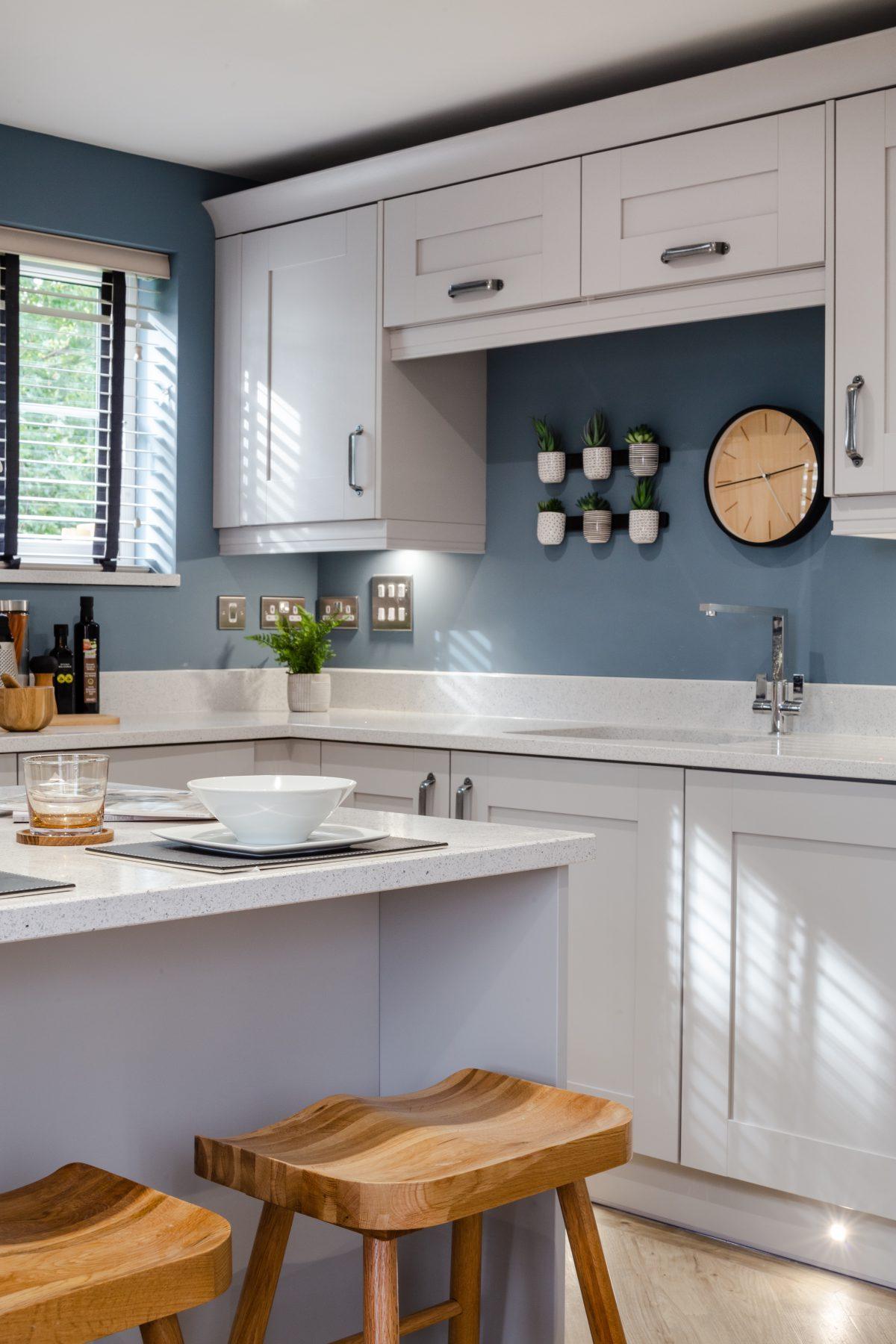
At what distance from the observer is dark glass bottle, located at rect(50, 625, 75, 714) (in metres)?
3.54

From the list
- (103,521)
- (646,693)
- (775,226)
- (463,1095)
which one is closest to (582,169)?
(775,226)

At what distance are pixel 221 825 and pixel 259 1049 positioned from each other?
10.7 inches

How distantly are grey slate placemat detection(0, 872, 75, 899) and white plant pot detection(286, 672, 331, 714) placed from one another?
8.21 ft

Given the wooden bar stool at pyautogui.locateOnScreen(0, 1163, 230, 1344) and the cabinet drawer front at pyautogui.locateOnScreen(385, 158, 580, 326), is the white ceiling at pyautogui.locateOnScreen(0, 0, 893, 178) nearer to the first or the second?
the cabinet drawer front at pyautogui.locateOnScreen(385, 158, 580, 326)

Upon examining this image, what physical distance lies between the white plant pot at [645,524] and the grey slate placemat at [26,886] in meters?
2.33

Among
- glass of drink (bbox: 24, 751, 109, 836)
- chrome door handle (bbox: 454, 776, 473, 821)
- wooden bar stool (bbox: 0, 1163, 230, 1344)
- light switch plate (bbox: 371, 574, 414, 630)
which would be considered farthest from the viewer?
light switch plate (bbox: 371, 574, 414, 630)

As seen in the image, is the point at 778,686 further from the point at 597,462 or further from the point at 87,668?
the point at 87,668

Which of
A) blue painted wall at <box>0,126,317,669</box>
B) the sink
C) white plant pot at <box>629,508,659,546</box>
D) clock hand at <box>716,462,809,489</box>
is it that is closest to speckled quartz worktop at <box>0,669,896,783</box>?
the sink

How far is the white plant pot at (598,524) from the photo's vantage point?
3.45 meters

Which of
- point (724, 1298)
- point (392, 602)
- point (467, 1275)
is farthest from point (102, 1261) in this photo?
point (392, 602)

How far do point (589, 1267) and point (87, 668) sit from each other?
2.52 m

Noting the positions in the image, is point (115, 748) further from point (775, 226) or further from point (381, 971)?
point (775, 226)

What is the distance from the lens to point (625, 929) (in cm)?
276

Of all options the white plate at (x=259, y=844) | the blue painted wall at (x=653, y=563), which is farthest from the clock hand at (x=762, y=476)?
the white plate at (x=259, y=844)
